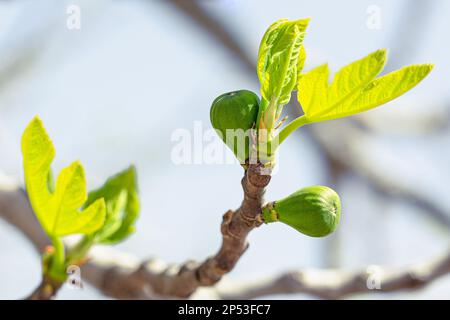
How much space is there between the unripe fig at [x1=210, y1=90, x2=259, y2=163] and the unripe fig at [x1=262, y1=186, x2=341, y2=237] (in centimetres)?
11

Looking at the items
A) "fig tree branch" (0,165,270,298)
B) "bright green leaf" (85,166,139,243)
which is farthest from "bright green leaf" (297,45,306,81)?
"bright green leaf" (85,166,139,243)

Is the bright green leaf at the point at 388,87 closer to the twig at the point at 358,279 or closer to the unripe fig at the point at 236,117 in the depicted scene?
the unripe fig at the point at 236,117

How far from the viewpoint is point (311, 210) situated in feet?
3.48

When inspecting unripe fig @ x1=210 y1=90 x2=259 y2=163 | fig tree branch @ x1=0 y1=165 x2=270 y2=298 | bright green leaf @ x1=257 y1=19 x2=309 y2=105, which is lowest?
fig tree branch @ x1=0 y1=165 x2=270 y2=298

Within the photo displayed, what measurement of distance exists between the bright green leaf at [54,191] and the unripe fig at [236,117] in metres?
0.26

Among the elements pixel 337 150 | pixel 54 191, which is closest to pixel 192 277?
pixel 54 191

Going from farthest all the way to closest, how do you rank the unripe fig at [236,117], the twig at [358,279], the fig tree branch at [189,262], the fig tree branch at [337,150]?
the fig tree branch at [337,150]
the twig at [358,279]
the fig tree branch at [189,262]
the unripe fig at [236,117]

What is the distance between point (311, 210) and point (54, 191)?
485mm

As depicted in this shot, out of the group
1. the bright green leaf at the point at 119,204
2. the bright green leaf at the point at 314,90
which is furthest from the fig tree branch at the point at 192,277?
the bright green leaf at the point at 314,90

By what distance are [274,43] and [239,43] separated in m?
2.29

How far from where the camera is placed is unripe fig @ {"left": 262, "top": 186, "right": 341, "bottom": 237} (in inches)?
41.6

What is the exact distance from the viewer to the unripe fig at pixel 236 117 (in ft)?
3.43

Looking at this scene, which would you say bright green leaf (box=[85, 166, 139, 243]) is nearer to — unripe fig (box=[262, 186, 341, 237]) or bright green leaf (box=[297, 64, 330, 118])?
unripe fig (box=[262, 186, 341, 237])

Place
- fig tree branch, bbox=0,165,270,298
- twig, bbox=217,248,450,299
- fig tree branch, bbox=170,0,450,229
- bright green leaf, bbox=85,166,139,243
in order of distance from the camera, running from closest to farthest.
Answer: fig tree branch, bbox=0,165,270,298
bright green leaf, bbox=85,166,139,243
twig, bbox=217,248,450,299
fig tree branch, bbox=170,0,450,229
